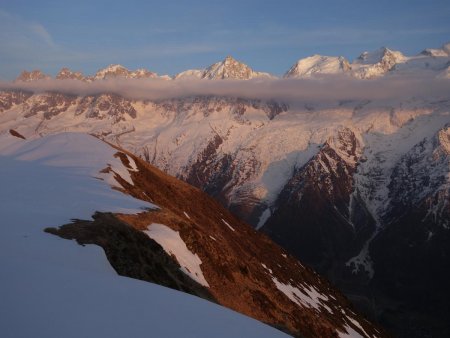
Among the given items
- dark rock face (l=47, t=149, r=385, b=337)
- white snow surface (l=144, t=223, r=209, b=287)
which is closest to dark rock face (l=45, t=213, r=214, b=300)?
dark rock face (l=47, t=149, r=385, b=337)

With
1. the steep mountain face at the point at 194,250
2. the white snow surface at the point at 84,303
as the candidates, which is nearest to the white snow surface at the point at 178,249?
the steep mountain face at the point at 194,250

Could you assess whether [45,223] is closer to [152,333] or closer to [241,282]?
[152,333]

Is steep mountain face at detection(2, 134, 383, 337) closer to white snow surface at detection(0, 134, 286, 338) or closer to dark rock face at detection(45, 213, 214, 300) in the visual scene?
dark rock face at detection(45, 213, 214, 300)

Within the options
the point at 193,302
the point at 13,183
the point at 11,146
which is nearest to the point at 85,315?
the point at 193,302

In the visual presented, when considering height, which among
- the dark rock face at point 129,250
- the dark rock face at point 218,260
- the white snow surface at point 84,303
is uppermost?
the white snow surface at point 84,303

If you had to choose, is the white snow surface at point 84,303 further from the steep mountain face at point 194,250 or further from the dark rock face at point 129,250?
the steep mountain face at point 194,250

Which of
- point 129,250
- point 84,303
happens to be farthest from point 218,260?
point 84,303
